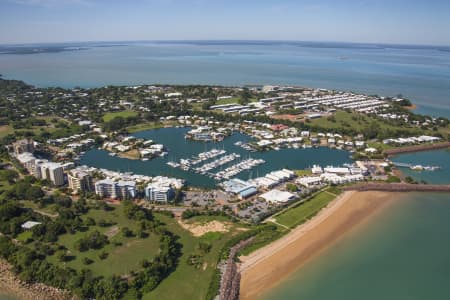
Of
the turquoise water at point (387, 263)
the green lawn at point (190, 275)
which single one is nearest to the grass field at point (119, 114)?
the green lawn at point (190, 275)

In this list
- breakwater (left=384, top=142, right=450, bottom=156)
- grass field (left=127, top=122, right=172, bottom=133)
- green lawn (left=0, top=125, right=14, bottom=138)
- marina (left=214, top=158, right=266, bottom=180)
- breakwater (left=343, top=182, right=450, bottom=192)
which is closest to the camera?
breakwater (left=343, top=182, right=450, bottom=192)

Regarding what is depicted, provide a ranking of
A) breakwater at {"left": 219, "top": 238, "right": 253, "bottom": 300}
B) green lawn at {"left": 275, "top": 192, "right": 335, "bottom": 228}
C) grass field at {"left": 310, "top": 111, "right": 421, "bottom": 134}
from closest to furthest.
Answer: breakwater at {"left": 219, "top": 238, "right": 253, "bottom": 300} < green lawn at {"left": 275, "top": 192, "right": 335, "bottom": 228} < grass field at {"left": 310, "top": 111, "right": 421, "bottom": 134}

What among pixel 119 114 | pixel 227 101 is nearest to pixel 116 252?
pixel 119 114

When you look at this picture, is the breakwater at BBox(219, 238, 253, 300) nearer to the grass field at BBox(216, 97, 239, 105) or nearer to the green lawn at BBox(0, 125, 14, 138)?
the green lawn at BBox(0, 125, 14, 138)

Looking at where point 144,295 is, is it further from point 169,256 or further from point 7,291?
point 7,291

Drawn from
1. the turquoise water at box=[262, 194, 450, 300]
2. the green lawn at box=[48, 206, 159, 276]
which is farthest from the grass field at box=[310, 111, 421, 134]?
the green lawn at box=[48, 206, 159, 276]

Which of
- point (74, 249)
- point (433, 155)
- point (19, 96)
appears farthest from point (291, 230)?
point (19, 96)

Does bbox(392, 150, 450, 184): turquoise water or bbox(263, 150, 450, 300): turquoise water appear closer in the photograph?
bbox(263, 150, 450, 300): turquoise water
